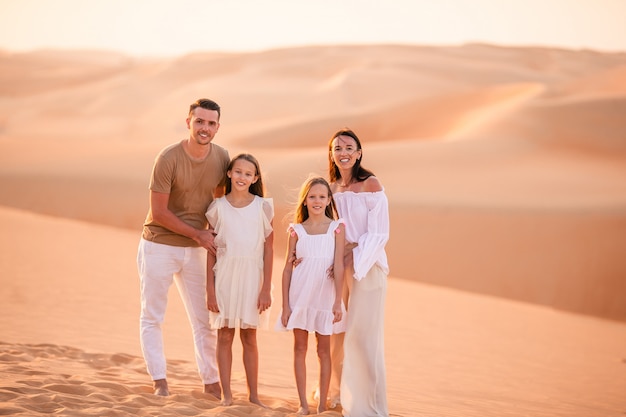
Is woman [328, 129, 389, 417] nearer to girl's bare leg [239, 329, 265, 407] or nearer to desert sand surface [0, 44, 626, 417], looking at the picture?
desert sand surface [0, 44, 626, 417]

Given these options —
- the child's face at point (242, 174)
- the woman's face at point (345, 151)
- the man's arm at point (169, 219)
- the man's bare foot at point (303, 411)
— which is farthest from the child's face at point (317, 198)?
the man's bare foot at point (303, 411)

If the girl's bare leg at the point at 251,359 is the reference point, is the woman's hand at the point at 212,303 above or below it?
above

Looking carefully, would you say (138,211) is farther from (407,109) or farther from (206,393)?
(407,109)

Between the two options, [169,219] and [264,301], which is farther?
[169,219]

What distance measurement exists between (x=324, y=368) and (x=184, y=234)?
156cm

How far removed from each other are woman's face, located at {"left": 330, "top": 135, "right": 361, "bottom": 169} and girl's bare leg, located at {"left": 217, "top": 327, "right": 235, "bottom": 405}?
1.65 meters

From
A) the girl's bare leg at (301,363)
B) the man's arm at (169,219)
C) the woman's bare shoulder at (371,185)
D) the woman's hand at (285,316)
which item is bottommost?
the girl's bare leg at (301,363)

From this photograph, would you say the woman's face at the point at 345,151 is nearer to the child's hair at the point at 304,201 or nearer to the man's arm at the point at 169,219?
the child's hair at the point at 304,201

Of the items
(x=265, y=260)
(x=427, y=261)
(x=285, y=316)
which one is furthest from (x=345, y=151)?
(x=427, y=261)

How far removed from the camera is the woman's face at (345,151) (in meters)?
6.54

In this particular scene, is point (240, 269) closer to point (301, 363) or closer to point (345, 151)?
point (301, 363)

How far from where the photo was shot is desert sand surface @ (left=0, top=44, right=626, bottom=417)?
8289 millimetres

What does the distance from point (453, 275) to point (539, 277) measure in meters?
1.76

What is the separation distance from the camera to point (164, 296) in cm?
684
